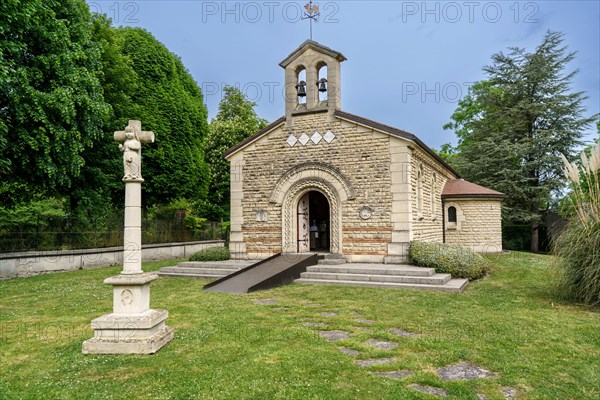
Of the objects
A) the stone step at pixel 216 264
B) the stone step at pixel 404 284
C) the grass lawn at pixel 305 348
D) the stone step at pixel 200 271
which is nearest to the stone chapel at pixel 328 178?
the stone step at pixel 216 264

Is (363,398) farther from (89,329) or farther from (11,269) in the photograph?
(11,269)

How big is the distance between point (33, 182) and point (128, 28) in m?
11.2

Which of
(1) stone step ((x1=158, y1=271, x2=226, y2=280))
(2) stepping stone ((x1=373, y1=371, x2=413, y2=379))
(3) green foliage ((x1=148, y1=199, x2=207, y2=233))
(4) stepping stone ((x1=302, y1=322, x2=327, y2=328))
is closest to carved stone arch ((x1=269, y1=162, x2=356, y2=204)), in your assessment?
(1) stone step ((x1=158, y1=271, x2=226, y2=280))

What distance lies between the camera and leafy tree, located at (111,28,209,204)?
19.8m

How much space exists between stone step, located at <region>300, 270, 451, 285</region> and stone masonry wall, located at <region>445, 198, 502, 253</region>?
9.64m

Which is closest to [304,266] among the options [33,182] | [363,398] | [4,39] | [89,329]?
[89,329]

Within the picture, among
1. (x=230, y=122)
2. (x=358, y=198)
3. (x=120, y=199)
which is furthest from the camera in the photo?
(x=230, y=122)

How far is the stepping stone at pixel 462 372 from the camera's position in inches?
169

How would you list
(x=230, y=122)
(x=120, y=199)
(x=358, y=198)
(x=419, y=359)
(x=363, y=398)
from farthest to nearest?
(x=230, y=122), (x=120, y=199), (x=358, y=198), (x=419, y=359), (x=363, y=398)

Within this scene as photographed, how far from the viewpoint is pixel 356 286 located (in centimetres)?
1064

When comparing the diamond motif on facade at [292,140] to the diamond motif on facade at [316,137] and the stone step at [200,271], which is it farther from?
the stone step at [200,271]

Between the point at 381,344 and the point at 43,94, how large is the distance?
1190 cm

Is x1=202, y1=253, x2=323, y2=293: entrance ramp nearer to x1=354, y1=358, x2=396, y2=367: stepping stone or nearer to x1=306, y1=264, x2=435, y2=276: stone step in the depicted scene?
x1=306, y1=264, x2=435, y2=276: stone step

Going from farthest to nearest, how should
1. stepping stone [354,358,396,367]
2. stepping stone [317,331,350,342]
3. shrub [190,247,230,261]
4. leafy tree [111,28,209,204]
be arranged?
leafy tree [111,28,209,204] → shrub [190,247,230,261] → stepping stone [317,331,350,342] → stepping stone [354,358,396,367]
